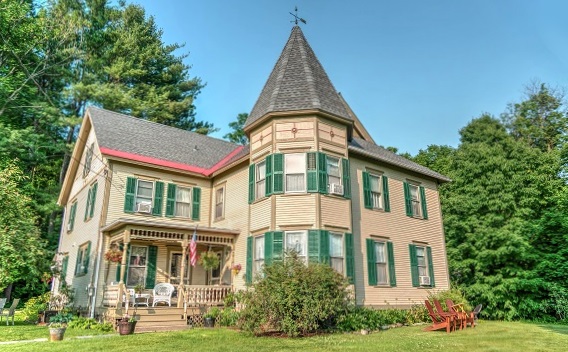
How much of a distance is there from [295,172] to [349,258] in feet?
11.6

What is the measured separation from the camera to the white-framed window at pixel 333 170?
13984mm

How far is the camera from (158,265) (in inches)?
635

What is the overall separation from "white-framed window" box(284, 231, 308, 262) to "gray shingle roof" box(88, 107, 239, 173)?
739cm

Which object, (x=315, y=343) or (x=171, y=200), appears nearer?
(x=315, y=343)

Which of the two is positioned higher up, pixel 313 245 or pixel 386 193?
pixel 386 193

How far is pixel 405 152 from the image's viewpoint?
3316cm

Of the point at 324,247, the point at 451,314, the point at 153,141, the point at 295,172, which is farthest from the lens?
the point at 153,141

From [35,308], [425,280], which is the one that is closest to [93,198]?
[35,308]

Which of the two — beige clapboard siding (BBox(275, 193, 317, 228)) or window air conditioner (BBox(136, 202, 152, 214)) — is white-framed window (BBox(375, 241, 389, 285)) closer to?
beige clapboard siding (BBox(275, 193, 317, 228))

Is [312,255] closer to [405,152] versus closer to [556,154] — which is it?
[556,154]

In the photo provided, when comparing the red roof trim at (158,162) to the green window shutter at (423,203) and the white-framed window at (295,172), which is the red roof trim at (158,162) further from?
the green window shutter at (423,203)

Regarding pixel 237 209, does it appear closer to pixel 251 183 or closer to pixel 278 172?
pixel 251 183

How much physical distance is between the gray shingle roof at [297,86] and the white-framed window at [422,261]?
6.77 meters

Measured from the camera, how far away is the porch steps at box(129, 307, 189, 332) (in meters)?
12.5
